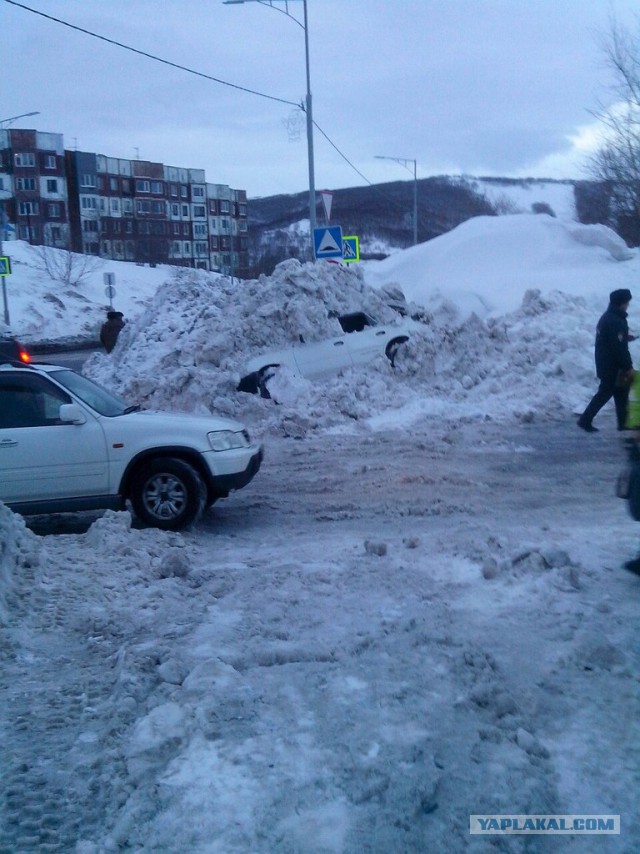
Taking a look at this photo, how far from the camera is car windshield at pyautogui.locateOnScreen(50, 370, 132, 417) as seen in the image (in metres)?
8.29

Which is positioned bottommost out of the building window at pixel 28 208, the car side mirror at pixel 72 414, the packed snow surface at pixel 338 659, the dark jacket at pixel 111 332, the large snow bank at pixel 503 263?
the packed snow surface at pixel 338 659

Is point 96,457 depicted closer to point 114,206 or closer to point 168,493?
point 168,493

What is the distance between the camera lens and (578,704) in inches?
170

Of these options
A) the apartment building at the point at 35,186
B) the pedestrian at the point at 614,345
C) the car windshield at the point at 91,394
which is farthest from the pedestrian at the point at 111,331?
the apartment building at the point at 35,186

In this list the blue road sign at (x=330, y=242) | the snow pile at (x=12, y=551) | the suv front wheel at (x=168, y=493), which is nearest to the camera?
the snow pile at (x=12, y=551)

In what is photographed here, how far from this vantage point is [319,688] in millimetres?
4508

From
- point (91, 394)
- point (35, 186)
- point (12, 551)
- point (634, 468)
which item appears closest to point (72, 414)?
point (91, 394)

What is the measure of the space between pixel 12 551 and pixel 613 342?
7.76 m

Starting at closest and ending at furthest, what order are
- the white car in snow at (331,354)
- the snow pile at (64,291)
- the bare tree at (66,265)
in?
the white car in snow at (331,354), the snow pile at (64,291), the bare tree at (66,265)

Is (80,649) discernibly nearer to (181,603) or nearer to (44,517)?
(181,603)

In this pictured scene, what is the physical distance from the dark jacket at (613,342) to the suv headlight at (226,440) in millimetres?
5019

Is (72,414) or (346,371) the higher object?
(72,414)

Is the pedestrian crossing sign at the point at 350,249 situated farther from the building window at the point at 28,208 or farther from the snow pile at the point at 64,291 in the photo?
the building window at the point at 28,208

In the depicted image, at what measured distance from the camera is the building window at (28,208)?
72.4m
